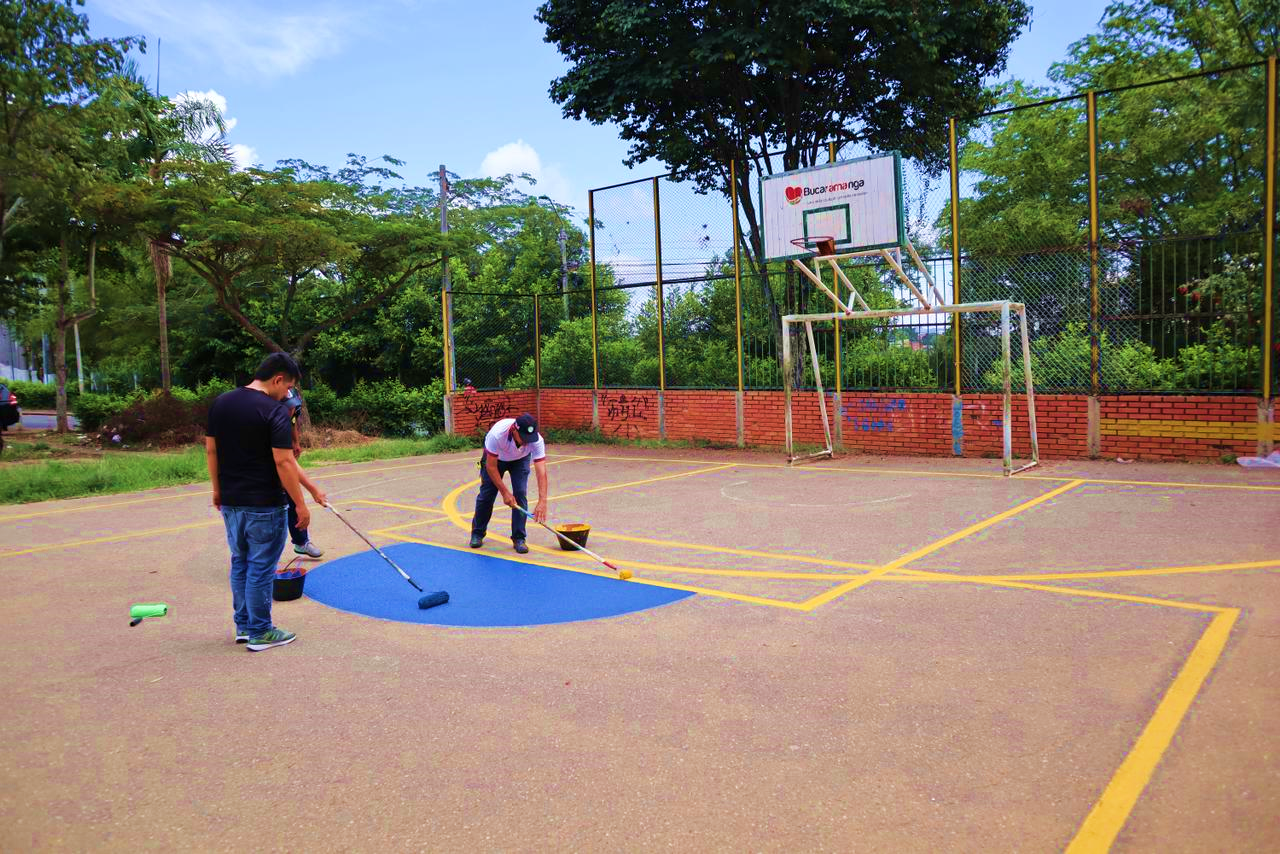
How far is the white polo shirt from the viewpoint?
7.80 metres

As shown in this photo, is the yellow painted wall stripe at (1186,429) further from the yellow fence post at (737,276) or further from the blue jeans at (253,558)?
the blue jeans at (253,558)

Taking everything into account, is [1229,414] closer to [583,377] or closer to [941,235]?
[941,235]

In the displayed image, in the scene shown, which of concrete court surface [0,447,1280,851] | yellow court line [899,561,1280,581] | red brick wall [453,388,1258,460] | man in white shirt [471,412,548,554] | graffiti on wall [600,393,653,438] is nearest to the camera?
concrete court surface [0,447,1280,851]

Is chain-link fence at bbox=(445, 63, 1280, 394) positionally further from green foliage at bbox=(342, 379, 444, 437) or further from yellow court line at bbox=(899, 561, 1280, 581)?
yellow court line at bbox=(899, 561, 1280, 581)

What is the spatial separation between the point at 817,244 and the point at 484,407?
983 centimetres

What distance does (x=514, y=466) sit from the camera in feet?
26.9

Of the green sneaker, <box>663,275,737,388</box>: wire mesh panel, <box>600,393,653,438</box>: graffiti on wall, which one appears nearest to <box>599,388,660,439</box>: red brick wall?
<box>600,393,653,438</box>: graffiti on wall

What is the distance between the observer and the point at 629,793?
349 centimetres

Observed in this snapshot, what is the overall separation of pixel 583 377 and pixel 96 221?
39.2 ft

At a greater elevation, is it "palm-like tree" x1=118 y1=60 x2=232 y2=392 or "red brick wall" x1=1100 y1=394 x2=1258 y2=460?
"palm-like tree" x1=118 y1=60 x2=232 y2=392

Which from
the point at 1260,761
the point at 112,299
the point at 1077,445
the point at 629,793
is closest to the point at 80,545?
the point at 629,793

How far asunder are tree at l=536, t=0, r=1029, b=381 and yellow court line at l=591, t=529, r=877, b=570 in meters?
8.45

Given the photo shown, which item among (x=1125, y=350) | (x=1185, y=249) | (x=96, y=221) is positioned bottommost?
(x=1125, y=350)

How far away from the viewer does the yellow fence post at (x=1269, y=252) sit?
11.2 metres
